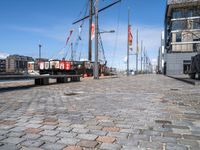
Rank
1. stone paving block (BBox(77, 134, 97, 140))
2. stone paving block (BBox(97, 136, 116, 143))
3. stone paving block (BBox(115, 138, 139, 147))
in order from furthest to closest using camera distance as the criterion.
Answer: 1. stone paving block (BBox(77, 134, 97, 140))
2. stone paving block (BBox(97, 136, 116, 143))
3. stone paving block (BBox(115, 138, 139, 147))

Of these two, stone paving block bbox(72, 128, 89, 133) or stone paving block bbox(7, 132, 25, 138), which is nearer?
stone paving block bbox(7, 132, 25, 138)

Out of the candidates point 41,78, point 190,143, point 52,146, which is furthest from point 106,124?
point 41,78

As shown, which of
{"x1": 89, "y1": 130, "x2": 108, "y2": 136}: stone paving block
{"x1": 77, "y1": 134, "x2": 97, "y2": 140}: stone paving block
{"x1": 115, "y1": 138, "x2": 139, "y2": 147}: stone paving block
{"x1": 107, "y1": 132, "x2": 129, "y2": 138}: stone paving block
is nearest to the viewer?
{"x1": 115, "y1": 138, "x2": 139, "y2": 147}: stone paving block

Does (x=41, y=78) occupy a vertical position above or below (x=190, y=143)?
above

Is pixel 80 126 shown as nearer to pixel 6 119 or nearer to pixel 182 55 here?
pixel 6 119

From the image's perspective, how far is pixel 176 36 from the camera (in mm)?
59844

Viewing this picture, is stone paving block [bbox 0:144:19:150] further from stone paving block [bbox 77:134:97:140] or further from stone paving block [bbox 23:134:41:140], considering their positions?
stone paving block [bbox 77:134:97:140]

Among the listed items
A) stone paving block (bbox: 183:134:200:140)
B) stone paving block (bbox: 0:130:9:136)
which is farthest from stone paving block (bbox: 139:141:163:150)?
stone paving block (bbox: 0:130:9:136)

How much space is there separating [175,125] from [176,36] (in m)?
58.6

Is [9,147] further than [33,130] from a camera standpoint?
No

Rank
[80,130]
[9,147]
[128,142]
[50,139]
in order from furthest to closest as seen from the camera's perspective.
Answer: [80,130]
[50,139]
[128,142]
[9,147]

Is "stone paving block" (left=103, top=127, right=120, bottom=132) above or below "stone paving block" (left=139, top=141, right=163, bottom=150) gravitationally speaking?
above

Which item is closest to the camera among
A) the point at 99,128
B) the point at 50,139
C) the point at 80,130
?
the point at 50,139

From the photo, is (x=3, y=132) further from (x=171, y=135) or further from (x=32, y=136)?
(x=171, y=135)
